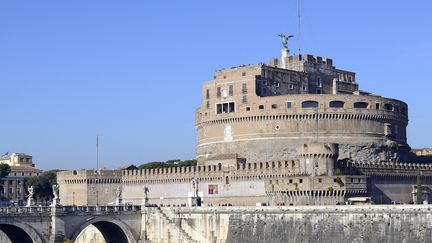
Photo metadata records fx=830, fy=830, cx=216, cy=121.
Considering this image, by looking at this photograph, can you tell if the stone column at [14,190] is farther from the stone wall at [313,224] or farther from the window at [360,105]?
the stone wall at [313,224]

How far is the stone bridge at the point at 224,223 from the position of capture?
203ft

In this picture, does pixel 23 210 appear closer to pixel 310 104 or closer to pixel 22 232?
pixel 22 232

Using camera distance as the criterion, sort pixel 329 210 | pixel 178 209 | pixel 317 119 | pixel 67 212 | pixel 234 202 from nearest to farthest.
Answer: pixel 329 210 → pixel 67 212 → pixel 178 209 → pixel 234 202 → pixel 317 119

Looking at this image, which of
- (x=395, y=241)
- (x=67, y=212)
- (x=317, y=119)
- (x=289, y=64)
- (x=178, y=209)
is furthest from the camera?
(x=289, y=64)

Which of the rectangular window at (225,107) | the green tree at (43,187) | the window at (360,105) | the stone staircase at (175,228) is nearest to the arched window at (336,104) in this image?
the window at (360,105)

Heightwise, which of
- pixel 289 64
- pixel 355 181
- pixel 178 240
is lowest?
pixel 178 240

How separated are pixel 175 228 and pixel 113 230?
23.5ft

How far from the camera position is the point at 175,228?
7912 cm

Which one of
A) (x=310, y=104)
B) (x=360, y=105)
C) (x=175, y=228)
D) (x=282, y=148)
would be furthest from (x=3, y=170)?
(x=175, y=228)

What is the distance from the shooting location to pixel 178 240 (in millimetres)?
78000

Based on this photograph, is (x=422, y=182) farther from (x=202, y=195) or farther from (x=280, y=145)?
(x=202, y=195)

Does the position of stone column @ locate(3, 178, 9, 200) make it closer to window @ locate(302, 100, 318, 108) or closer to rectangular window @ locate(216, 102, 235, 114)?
rectangular window @ locate(216, 102, 235, 114)

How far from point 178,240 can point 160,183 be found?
882 inches

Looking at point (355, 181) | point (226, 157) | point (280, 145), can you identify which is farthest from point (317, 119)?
point (355, 181)
